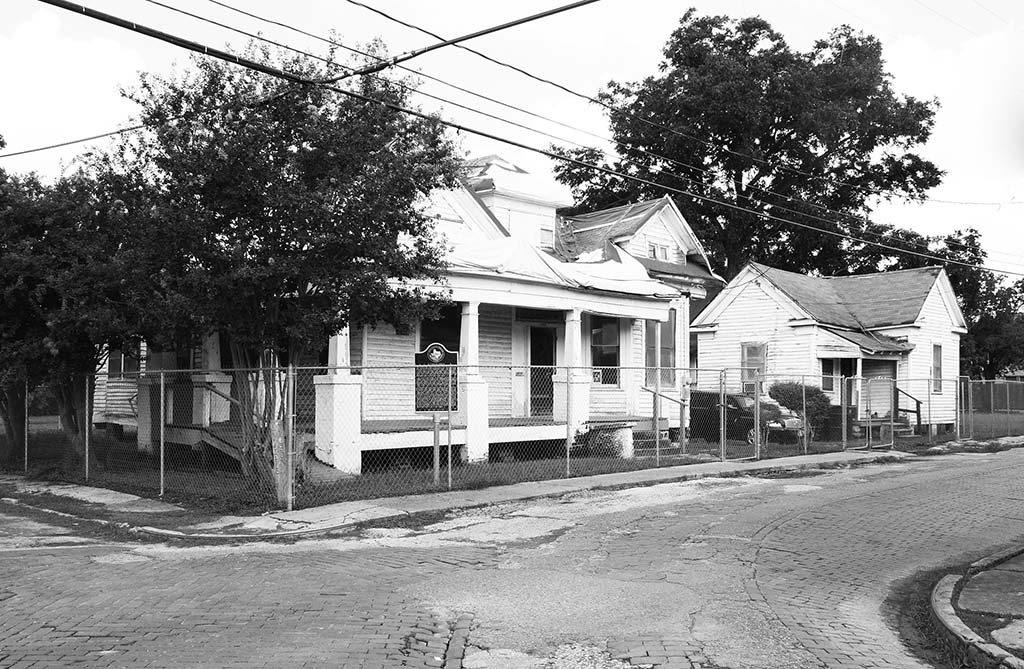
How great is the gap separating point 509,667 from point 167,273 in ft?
27.8

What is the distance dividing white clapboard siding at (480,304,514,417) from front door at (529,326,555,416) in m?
→ 0.63

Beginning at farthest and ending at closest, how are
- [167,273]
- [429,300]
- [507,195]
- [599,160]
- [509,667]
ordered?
[599,160], [507,195], [429,300], [167,273], [509,667]

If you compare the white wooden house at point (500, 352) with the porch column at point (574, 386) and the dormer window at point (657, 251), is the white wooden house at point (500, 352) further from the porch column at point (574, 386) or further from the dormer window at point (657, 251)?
the dormer window at point (657, 251)

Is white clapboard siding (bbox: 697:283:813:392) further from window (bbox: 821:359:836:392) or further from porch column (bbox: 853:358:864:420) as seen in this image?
porch column (bbox: 853:358:864:420)

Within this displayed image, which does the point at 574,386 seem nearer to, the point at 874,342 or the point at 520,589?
the point at 520,589

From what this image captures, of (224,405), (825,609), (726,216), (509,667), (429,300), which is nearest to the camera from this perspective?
(509,667)

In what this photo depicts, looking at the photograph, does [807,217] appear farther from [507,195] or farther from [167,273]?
[167,273]

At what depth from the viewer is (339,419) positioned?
1622cm

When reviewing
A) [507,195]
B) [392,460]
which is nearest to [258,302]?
[392,460]

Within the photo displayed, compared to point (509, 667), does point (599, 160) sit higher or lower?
higher

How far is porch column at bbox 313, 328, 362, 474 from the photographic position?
1617 centimetres

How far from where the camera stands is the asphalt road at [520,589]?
6574mm

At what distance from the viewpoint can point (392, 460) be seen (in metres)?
17.9

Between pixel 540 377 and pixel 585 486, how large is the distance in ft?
21.9
